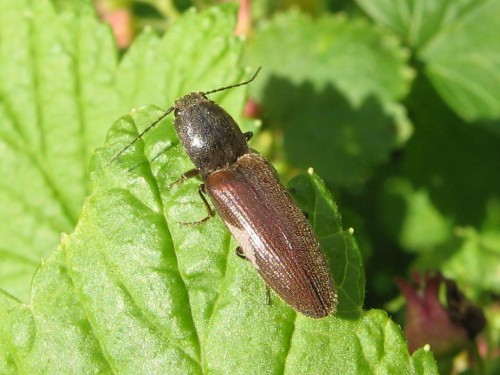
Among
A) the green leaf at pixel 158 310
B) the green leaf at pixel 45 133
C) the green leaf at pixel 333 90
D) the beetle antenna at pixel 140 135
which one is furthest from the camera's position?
the green leaf at pixel 333 90

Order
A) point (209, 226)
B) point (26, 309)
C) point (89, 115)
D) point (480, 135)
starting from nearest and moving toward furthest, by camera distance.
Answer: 1. point (26, 309)
2. point (209, 226)
3. point (89, 115)
4. point (480, 135)

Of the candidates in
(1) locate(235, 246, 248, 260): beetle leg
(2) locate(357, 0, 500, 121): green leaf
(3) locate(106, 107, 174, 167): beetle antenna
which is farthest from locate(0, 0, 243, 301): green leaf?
(2) locate(357, 0, 500, 121): green leaf

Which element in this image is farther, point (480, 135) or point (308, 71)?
point (480, 135)

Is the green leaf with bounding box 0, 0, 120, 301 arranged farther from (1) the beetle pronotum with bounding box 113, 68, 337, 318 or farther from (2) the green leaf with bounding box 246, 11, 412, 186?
(2) the green leaf with bounding box 246, 11, 412, 186

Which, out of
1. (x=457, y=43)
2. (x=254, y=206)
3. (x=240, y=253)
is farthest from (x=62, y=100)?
(x=457, y=43)

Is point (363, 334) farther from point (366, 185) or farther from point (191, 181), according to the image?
point (366, 185)

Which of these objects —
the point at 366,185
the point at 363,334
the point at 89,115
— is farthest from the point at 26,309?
the point at 366,185

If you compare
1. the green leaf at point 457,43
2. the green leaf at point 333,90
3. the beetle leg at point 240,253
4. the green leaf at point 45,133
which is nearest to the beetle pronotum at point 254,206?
the beetle leg at point 240,253

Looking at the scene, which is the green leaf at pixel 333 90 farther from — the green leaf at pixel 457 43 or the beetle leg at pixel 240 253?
the beetle leg at pixel 240 253
